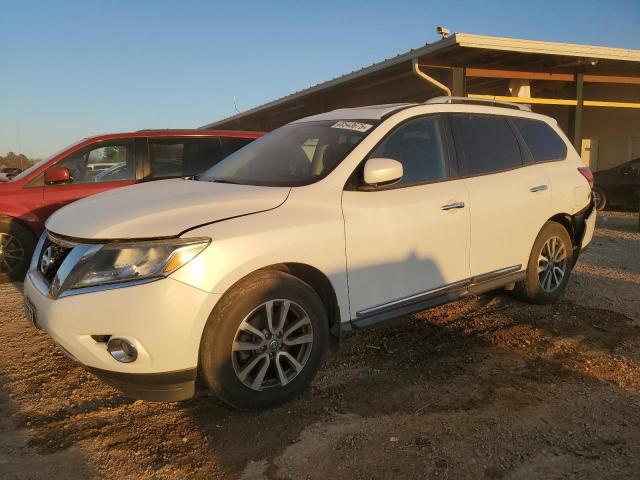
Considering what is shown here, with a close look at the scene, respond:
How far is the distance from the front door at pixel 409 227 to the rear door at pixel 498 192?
17cm

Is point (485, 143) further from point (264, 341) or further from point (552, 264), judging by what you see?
point (264, 341)

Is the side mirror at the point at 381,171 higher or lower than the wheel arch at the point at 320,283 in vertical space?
higher

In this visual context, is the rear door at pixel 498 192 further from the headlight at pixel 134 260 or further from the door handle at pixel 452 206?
the headlight at pixel 134 260

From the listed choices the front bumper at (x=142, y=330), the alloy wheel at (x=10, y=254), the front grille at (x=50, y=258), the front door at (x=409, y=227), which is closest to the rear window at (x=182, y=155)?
the alloy wheel at (x=10, y=254)

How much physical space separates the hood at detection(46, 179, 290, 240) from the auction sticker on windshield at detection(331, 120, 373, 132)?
0.82 meters

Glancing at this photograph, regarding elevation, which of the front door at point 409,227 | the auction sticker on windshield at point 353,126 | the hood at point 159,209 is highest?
the auction sticker on windshield at point 353,126

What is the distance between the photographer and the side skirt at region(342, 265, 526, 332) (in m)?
3.34

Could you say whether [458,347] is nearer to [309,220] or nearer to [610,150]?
[309,220]

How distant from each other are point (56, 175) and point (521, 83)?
11.2m

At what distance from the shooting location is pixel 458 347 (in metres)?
3.96

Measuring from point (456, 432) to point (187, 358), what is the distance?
148 cm

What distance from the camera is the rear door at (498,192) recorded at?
3.99m

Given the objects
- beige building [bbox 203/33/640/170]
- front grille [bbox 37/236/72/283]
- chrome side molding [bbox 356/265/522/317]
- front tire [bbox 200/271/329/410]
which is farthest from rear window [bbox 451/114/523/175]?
beige building [bbox 203/33/640/170]

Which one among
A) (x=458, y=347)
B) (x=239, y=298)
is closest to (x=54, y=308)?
(x=239, y=298)
